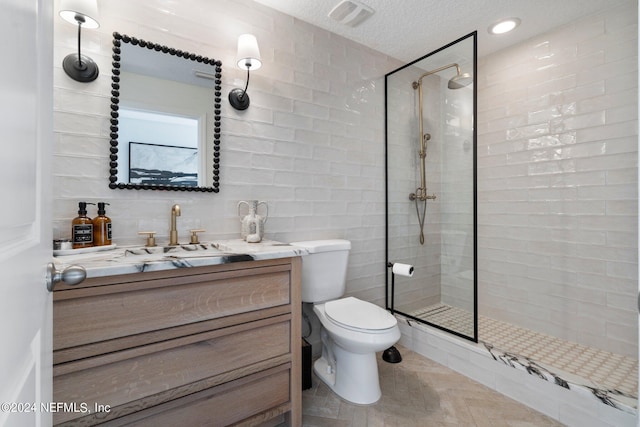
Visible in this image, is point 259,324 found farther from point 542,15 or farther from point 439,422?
point 542,15

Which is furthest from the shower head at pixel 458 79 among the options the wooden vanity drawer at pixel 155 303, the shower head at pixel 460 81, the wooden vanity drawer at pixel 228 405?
the wooden vanity drawer at pixel 228 405

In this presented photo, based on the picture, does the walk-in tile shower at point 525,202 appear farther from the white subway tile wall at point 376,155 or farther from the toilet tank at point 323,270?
the toilet tank at point 323,270

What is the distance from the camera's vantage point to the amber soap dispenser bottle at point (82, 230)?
1.40 metres

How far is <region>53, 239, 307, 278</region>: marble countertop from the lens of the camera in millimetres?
1108

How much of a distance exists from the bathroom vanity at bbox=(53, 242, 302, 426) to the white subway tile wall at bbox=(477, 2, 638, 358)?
2.05 meters

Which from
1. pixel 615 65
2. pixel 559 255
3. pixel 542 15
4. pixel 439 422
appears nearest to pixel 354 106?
pixel 542 15

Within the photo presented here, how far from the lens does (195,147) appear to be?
1.80 m

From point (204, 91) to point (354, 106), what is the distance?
1.20 metres

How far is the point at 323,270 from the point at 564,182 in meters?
1.93

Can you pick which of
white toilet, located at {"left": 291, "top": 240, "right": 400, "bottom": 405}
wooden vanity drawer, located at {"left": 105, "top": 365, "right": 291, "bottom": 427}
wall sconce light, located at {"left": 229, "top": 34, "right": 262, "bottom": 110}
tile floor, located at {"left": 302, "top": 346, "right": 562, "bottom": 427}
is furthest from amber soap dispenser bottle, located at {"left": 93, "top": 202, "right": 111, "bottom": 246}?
tile floor, located at {"left": 302, "top": 346, "right": 562, "bottom": 427}

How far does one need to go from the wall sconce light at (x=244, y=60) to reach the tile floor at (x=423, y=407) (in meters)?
1.85

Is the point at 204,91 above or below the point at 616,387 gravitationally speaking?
above

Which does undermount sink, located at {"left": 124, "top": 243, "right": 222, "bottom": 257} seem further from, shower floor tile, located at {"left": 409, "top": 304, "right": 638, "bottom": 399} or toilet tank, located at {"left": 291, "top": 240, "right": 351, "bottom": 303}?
shower floor tile, located at {"left": 409, "top": 304, "right": 638, "bottom": 399}

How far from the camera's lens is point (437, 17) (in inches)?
85.7
